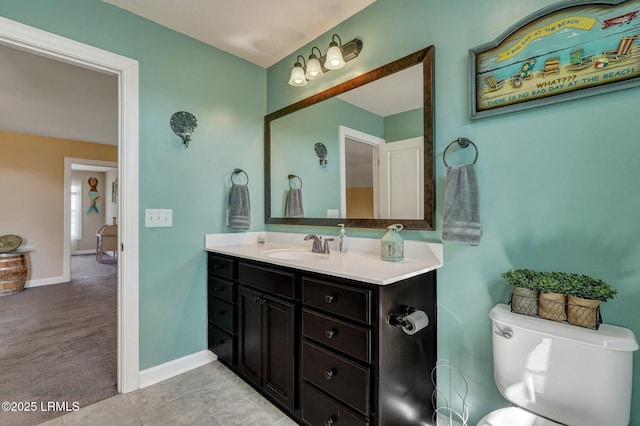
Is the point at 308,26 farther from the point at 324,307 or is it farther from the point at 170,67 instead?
the point at 324,307

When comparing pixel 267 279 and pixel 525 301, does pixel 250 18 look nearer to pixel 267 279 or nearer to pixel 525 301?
pixel 267 279

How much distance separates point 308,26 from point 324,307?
1.90 metres

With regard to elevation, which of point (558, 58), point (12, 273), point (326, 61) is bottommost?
point (12, 273)

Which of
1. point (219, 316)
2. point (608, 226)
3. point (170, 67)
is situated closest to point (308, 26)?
point (170, 67)

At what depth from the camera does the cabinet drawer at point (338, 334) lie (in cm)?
118

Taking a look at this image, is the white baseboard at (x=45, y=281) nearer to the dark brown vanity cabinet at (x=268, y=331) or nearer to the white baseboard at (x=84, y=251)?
the white baseboard at (x=84, y=251)

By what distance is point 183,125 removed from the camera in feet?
6.93

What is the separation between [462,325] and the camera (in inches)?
56.3

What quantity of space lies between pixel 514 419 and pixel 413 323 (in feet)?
1.52

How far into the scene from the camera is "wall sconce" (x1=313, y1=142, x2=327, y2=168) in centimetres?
215

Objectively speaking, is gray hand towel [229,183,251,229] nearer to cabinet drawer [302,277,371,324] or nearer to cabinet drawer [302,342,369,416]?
cabinet drawer [302,277,371,324]

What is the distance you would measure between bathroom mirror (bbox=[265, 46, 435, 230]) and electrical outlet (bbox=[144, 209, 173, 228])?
0.81 metres

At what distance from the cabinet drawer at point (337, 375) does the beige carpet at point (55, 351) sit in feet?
4.65

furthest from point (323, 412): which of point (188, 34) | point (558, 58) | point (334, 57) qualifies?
point (188, 34)
